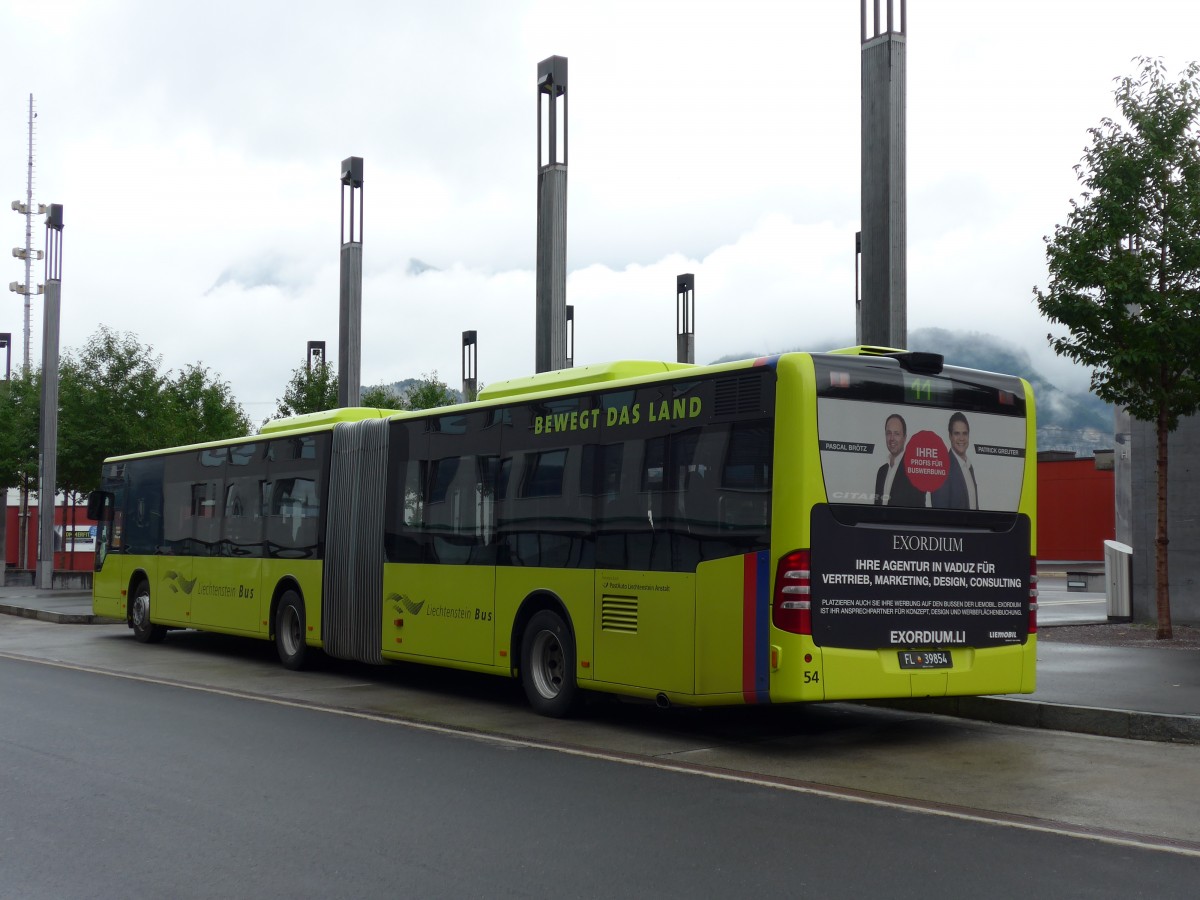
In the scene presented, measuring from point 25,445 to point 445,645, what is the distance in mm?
34368

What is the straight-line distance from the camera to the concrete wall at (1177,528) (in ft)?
65.6

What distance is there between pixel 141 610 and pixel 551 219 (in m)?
8.96

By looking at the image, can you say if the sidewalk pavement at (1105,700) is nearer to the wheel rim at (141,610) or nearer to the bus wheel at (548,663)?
the bus wheel at (548,663)

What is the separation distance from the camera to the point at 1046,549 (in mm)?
64500

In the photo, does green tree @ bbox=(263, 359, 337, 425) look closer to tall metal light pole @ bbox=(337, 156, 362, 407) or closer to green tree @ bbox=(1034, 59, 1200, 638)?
tall metal light pole @ bbox=(337, 156, 362, 407)

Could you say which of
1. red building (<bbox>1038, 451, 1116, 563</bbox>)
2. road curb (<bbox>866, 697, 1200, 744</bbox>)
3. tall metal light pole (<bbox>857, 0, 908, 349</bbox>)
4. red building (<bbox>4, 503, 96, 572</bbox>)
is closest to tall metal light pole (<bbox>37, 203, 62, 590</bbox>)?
red building (<bbox>4, 503, 96, 572</bbox>)

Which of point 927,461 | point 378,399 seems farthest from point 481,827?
point 378,399

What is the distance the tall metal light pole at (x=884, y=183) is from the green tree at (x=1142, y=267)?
3.87m

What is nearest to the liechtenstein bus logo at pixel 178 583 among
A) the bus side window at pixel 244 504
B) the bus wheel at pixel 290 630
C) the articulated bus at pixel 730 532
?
the bus side window at pixel 244 504

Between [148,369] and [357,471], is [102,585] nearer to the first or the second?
[357,471]

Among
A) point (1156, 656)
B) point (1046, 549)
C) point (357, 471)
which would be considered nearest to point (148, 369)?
point (357, 471)

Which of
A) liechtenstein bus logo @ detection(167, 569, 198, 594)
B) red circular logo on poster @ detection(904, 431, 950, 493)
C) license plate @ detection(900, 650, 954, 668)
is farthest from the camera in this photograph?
liechtenstein bus logo @ detection(167, 569, 198, 594)

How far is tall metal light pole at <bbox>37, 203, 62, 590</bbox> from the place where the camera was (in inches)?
1347

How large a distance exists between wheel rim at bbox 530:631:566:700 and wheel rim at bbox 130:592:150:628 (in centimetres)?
1087
